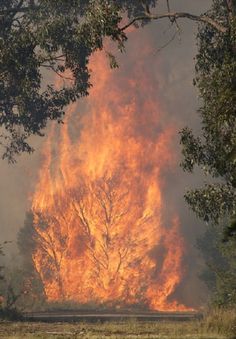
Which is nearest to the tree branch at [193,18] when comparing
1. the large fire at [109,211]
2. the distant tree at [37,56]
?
the distant tree at [37,56]

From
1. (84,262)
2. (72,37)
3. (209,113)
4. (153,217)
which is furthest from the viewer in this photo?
(153,217)

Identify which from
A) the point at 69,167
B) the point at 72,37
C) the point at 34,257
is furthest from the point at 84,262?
the point at 72,37

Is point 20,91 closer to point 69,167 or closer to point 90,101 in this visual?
point 69,167

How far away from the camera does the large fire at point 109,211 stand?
152 ft

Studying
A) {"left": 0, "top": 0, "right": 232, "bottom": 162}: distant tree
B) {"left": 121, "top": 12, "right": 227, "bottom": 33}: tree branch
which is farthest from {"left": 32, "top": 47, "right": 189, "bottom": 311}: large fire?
{"left": 121, "top": 12, "right": 227, "bottom": 33}: tree branch

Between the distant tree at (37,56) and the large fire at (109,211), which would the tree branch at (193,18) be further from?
the large fire at (109,211)

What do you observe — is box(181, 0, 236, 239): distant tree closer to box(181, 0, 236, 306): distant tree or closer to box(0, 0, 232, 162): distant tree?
box(181, 0, 236, 306): distant tree

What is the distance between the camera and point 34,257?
49.3 meters

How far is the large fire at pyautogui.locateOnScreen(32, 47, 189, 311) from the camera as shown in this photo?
46406 mm

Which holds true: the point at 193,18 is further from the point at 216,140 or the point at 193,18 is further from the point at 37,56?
the point at 37,56

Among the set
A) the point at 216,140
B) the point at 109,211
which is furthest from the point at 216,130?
the point at 109,211

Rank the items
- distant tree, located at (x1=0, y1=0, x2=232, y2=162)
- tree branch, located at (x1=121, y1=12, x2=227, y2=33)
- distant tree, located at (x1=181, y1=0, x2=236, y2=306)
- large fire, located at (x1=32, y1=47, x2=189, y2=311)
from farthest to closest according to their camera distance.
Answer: large fire, located at (x1=32, y1=47, x2=189, y2=311) < distant tree, located at (x1=0, y1=0, x2=232, y2=162) < tree branch, located at (x1=121, y1=12, x2=227, y2=33) < distant tree, located at (x1=181, y1=0, x2=236, y2=306)

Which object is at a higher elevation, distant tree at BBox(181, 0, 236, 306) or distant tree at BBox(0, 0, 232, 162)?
distant tree at BBox(0, 0, 232, 162)

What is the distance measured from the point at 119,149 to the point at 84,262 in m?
13.6
